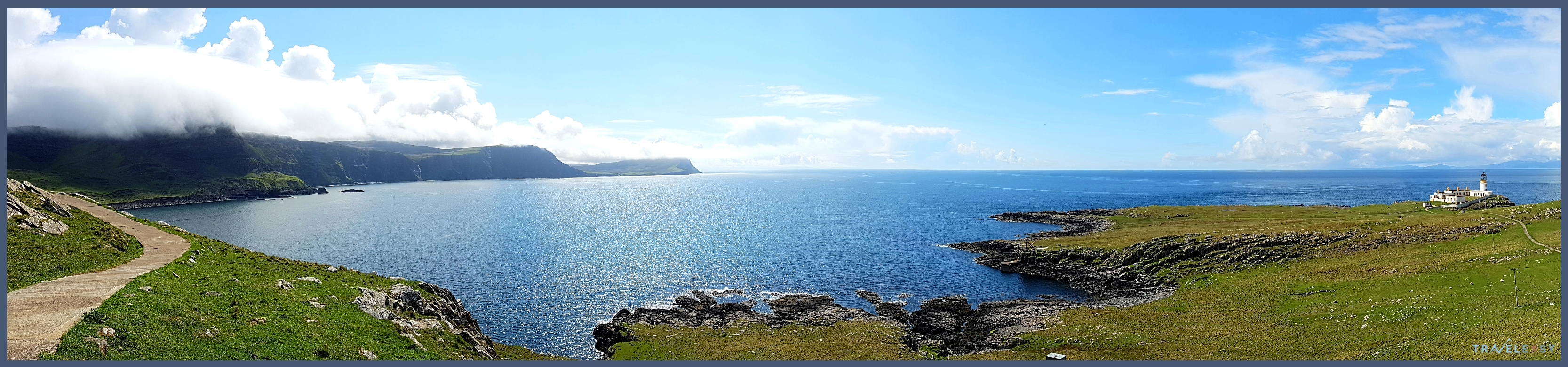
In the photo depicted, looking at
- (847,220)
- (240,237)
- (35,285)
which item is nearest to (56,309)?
(35,285)

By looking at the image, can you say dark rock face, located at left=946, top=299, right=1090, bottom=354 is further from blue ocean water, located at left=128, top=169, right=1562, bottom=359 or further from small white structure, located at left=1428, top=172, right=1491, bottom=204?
small white structure, located at left=1428, top=172, right=1491, bottom=204

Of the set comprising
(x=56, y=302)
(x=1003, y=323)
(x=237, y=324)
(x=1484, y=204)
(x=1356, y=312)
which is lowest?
(x=1003, y=323)

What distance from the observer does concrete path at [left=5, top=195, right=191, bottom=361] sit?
21391 millimetres

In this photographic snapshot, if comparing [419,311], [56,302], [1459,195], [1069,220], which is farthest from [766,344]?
[1459,195]

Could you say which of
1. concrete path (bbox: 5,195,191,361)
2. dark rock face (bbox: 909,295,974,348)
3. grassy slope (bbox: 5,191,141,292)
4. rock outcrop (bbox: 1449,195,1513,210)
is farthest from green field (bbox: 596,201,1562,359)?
rock outcrop (bbox: 1449,195,1513,210)

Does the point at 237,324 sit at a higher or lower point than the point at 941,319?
higher

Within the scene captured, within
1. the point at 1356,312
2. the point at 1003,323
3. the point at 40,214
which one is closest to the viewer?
the point at 1356,312

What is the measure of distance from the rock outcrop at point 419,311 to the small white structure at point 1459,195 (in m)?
162

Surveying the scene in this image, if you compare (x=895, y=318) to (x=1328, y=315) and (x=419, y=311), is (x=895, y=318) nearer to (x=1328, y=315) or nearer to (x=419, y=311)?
(x=1328, y=315)

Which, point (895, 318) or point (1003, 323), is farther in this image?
point (895, 318)

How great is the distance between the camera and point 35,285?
96.2 ft

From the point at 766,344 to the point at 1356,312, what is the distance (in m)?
42.3

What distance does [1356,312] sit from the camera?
138 feet

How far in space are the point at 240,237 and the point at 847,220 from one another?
125632 millimetres
